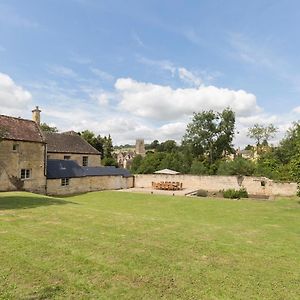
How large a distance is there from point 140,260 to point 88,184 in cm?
2765

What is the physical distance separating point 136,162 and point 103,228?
5201 centimetres

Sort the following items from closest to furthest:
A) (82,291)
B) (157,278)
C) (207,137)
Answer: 1. (82,291)
2. (157,278)
3. (207,137)

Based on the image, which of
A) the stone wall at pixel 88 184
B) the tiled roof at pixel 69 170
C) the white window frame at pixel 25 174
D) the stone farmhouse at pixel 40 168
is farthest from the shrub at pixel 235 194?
the white window frame at pixel 25 174

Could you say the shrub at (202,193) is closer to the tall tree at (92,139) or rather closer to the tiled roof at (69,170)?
the tiled roof at (69,170)

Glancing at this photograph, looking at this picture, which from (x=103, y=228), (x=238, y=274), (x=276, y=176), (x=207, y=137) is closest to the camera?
(x=238, y=274)

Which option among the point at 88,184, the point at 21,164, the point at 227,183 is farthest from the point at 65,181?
the point at 227,183

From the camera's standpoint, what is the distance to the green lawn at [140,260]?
5801mm

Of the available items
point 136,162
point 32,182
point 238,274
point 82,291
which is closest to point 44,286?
point 82,291

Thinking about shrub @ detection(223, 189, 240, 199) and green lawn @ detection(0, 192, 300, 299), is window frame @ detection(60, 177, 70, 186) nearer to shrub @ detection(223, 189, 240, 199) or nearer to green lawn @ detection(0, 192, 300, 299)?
shrub @ detection(223, 189, 240, 199)

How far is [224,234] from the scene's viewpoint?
11.1 m

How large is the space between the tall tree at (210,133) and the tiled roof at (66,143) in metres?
21.1

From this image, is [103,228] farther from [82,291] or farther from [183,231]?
[82,291]

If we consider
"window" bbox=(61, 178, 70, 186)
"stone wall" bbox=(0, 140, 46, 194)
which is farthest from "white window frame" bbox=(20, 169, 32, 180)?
"window" bbox=(61, 178, 70, 186)

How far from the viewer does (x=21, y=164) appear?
2666 centimetres
